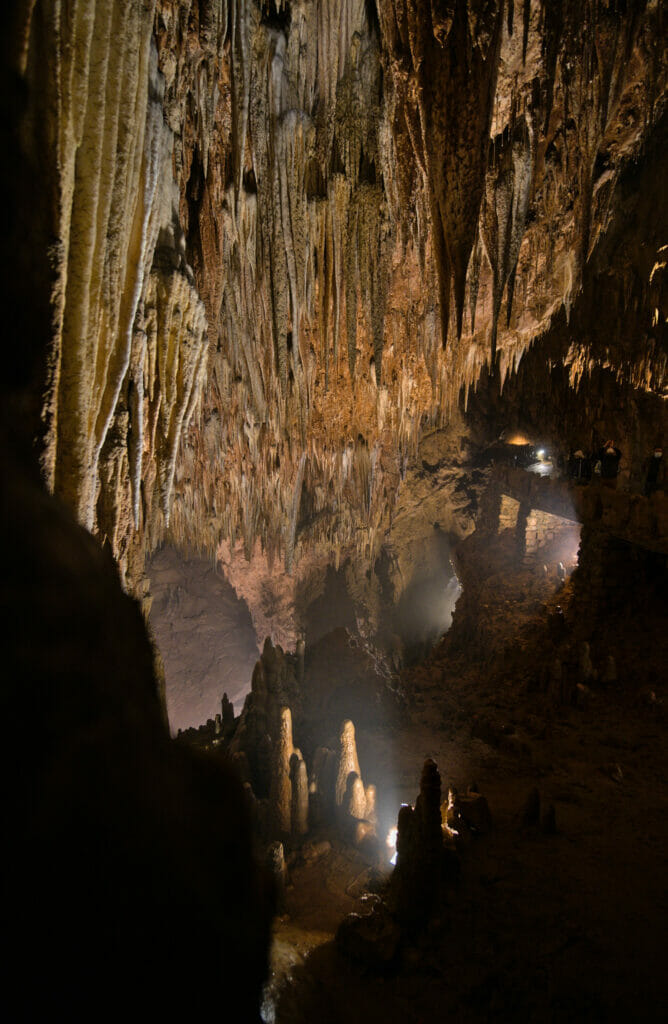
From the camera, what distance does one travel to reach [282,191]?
13.4ft

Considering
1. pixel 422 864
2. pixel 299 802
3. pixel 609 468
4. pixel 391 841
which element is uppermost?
pixel 609 468

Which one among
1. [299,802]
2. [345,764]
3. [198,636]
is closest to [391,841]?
[345,764]

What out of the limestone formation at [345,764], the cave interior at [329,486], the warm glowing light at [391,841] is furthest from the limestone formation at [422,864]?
the limestone formation at [345,764]

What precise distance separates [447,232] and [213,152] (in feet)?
6.56

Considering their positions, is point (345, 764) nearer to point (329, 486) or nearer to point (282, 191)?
point (282, 191)

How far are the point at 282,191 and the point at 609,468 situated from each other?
21.7ft

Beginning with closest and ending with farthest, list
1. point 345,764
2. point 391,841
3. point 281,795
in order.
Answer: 1. point 391,841
2. point 281,795
3. point 345,764

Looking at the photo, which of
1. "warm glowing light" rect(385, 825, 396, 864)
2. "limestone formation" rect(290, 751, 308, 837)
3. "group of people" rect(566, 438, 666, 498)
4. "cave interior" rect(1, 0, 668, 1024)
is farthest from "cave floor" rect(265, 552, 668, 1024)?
"group of people" rect(566, 438, 666, 498)

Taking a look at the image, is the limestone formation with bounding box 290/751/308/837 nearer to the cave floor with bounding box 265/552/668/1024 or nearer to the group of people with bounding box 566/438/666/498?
the cave floor with bounding box 265/552/668/1024

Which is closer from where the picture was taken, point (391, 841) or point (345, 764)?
point (391, 841)

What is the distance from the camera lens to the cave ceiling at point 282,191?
155 cm

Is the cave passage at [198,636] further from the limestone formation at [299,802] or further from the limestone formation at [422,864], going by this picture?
the limestone formation at [422,864]

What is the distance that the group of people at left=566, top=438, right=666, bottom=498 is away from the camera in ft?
23.2

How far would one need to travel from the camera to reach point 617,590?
23.7 feet
